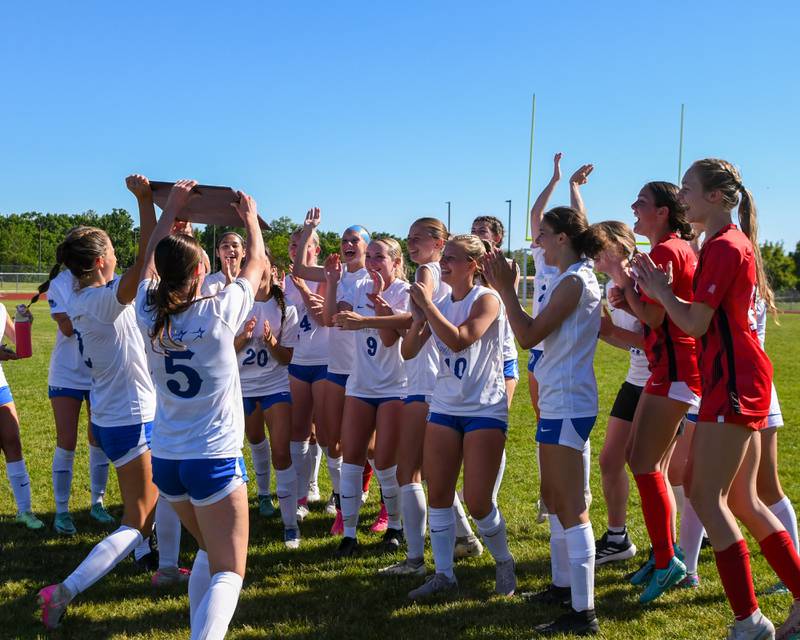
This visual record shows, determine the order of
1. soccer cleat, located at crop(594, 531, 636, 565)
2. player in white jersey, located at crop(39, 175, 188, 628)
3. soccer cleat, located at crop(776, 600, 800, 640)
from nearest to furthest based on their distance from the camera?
soccer cleat, located at crop(776, 600, 800, 640)
player in white jersey, located at crop(39, 175, 188, 628)
soccer cleat, located at crop(594, 531, 636, 565)

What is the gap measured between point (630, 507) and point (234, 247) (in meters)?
4.11

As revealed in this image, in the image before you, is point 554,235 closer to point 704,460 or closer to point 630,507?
point 704,460

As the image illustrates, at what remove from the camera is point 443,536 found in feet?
15.3

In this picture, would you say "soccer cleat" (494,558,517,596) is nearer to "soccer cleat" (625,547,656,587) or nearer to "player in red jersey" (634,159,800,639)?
"soccer cleat" (625,547,656,587)

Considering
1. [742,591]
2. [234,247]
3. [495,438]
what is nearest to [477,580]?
[495,438]

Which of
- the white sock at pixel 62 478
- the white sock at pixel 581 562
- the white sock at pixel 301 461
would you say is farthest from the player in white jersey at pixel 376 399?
the white sock at pixel 62 478

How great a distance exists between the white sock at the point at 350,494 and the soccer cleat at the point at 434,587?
36.8 inches

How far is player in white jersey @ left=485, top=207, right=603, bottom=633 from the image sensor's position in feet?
13.1

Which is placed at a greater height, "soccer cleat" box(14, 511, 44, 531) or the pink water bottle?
the pink water bottle

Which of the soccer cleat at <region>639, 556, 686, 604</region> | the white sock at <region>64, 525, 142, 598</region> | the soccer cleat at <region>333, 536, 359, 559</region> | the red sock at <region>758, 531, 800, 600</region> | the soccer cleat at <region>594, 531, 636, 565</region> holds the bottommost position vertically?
the soccer cleat at <region>333, 536, 359, 559</region>

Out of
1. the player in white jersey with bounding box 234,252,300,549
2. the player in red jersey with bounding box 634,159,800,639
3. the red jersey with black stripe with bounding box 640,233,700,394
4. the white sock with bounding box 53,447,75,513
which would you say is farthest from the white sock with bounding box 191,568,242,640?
the white sock with bounding box 53,447,75,513

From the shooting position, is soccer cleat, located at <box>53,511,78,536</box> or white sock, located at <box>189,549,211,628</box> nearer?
white sock, located at <box>189,549,211,628</box>

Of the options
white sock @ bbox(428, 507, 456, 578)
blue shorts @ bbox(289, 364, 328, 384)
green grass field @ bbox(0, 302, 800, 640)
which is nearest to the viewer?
green grass field @ bbox(0, 302, 800, 640)

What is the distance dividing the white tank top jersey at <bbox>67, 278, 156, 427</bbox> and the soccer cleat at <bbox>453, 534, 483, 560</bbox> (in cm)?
244
